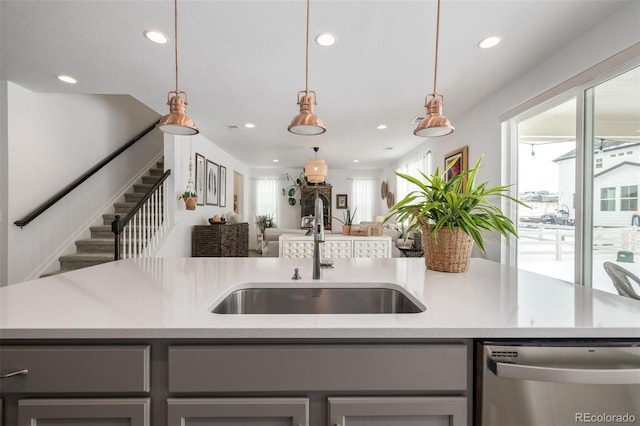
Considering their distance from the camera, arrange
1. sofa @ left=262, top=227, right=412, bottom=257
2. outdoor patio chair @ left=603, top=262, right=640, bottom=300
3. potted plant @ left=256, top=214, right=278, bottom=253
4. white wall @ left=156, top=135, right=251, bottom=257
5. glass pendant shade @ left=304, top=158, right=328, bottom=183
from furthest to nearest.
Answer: potted plant @ left=256, top=214, right=278, bottom=253, glass pendant shade @ left=304, top=158, right=328, bottom=183, sofa @ left=262, top=227, right=412, bottom=257, white wall @ left=156, top=135, right=251, bottom=257, outdoor patio chair @ left=603, top=262, right=640, bottom=300

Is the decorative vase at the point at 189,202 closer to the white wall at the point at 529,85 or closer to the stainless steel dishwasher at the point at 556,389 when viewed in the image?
the white wall at the point at 529,85

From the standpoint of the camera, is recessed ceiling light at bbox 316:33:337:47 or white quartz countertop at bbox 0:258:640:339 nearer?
white quartz countertop at bbox 0:258:640:339

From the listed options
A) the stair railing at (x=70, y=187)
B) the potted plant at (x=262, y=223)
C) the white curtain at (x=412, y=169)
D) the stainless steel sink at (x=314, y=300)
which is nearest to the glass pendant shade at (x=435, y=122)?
the stainless steel sink at (x=314, y=300)

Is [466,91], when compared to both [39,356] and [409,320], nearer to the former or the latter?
[409,320]

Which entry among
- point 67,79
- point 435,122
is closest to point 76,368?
point 435,122

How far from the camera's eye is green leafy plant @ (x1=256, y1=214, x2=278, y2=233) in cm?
762

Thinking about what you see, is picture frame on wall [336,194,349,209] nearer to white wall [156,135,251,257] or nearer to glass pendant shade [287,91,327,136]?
white wall [156,135,251,257]

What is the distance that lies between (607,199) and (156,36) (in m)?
3.32

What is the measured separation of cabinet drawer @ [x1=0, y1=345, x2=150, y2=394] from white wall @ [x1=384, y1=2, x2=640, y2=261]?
1603 mm

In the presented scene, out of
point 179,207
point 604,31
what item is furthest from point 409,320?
point 179,207

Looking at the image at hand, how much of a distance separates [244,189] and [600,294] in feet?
24.5

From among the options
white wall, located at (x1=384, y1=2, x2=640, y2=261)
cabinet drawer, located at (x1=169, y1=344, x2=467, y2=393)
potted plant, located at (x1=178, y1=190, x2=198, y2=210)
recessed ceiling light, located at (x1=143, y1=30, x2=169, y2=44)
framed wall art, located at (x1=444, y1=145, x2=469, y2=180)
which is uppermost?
recessed ceiling light, located at (x1=143, y1=30, x2=169, y2=44)

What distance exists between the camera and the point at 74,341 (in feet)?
2.26

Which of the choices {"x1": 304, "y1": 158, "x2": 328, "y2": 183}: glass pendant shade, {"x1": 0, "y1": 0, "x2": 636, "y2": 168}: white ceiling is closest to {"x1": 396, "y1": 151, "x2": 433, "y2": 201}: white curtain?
{"x1": 0, "y1": 0, "x2": 636, "y2": 168}: white ceiling
